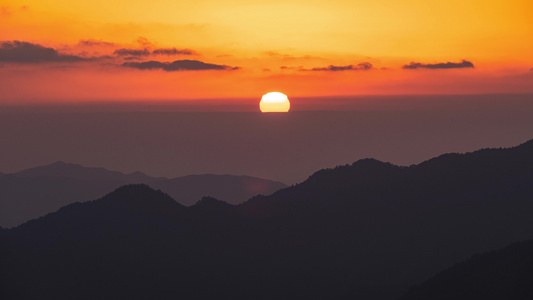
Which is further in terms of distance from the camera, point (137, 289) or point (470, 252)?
point (137, 289)

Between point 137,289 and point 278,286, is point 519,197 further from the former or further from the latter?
point 137,289

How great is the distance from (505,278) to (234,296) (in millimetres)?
78805

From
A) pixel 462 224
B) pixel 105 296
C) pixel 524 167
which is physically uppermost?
pixel 524 167

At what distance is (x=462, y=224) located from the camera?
19125 centimetres

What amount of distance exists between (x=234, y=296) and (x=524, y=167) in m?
74.1

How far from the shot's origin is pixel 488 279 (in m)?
125

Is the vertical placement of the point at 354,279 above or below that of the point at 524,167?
below

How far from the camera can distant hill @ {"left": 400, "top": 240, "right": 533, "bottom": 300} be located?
386 ft

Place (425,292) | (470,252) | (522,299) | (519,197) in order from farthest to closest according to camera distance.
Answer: (519,197)
(470,252)
(425,292)
(522,299)

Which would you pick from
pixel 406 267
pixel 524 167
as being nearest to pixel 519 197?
pixel 524 167

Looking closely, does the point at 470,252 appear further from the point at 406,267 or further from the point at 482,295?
the point at 482,295

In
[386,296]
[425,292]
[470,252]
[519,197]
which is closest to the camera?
[425,292]

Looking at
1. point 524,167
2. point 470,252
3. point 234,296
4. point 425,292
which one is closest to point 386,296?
point 425,292

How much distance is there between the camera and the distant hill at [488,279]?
11775 centimetres
